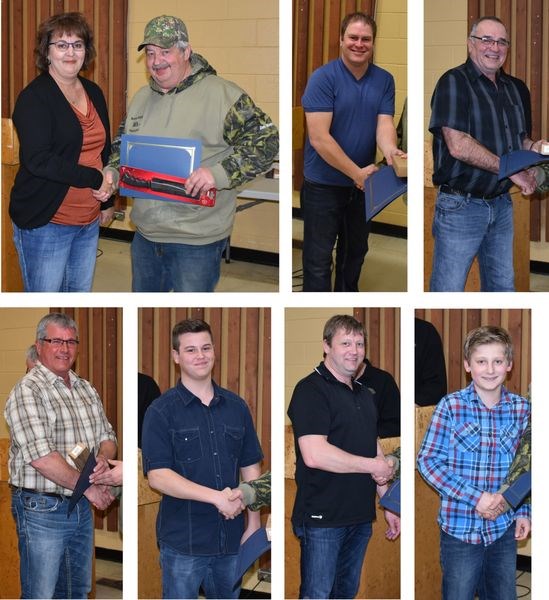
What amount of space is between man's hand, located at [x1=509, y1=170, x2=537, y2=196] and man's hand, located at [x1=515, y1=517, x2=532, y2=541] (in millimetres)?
1068

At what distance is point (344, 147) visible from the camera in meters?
3.45

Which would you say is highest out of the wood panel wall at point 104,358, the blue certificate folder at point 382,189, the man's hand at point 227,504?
the blue certificate folder at point 382,189

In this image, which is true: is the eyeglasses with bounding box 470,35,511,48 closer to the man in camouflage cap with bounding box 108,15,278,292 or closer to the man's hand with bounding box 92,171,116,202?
the man in camouflage cap with bounding box 108,15,278,292

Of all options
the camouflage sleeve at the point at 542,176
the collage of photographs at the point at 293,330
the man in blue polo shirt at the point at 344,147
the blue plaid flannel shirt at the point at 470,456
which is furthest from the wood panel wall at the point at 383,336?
the camouflage sleeve at the point at 542,176

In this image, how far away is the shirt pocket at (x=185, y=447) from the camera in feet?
11.6

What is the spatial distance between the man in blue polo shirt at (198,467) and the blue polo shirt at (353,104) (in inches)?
28.4

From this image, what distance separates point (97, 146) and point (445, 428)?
1.45m

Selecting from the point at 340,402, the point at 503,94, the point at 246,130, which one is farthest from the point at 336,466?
the point at 503,94

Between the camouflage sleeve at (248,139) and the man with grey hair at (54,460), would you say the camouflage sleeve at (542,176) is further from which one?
the man with grey hair at (54,460)

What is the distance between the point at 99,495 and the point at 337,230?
117 centimetres

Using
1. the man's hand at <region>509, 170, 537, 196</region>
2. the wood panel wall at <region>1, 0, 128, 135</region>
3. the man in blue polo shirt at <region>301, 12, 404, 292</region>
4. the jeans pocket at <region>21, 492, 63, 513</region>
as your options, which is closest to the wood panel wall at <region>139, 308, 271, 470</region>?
the man in blue polo shirt at <region>301, 12, 404, 292</region>

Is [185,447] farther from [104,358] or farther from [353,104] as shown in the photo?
[353,104]

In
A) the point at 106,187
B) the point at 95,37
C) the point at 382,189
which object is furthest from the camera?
the point at 95,37

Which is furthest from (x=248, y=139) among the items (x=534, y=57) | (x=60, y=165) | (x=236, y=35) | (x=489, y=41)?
(x=236, y=35)
